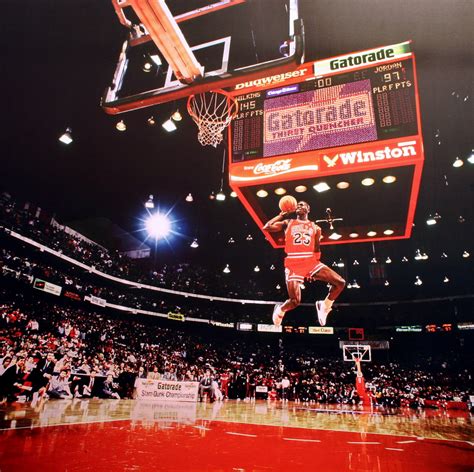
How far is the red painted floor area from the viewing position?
3.75 metres

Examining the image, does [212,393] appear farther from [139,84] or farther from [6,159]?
[139,84]

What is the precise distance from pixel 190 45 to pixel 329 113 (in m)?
2.08

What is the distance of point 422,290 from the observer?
29.8 m

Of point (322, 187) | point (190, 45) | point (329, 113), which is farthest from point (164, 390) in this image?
point (190, 45)

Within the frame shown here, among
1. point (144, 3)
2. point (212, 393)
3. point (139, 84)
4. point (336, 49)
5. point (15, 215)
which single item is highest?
point (15, 215)

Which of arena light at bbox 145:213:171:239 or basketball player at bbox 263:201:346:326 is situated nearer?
basketball player at bbox 263:201:346:326

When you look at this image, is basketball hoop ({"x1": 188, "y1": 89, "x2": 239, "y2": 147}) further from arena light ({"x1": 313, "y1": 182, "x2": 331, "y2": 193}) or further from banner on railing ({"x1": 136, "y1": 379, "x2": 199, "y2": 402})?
banner on railing ({"x1": 136, "y1": 379, "x2": 199, "y2": 402})

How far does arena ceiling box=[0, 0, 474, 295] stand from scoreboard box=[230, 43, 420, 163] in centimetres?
138

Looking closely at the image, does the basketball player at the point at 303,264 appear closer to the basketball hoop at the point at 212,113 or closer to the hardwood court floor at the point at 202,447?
the hardwood court floor at the point at 202,447

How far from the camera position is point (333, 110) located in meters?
5.10

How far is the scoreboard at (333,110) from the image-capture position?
4.81 m

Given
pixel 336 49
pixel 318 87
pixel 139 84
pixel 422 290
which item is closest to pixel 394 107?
pixel 318 87

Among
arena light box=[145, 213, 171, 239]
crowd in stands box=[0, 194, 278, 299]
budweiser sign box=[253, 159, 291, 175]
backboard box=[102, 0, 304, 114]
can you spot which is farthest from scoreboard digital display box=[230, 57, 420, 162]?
crowd in stands box=[0, 194, 278, 299]

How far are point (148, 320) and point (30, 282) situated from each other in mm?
11341
